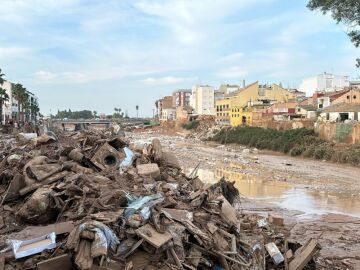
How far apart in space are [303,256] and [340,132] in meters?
43.5

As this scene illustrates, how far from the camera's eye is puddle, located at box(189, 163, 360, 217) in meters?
20.9

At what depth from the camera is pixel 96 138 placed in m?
12.6

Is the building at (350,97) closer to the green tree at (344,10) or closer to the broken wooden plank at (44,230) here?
the green tree at (344,10)

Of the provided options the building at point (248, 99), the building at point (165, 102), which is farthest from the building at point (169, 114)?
the building at point (248, 99)

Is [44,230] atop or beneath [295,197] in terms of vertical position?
atop

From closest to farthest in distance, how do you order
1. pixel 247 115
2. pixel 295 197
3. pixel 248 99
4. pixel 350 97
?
pixel 295 197
pixel 350 97
pixel 247 115
pixel 248 99

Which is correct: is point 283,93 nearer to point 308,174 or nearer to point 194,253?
point 308,174

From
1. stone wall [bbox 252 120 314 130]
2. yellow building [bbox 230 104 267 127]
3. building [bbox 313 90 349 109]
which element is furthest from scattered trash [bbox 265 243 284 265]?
yellow building [bbox 230 104 267 127]

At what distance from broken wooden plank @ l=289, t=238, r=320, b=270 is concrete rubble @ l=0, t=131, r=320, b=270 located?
0.02 metres

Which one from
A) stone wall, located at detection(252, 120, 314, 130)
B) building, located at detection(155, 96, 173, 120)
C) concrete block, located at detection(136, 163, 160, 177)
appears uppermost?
building, located at detection(155, 96, 173, 120)

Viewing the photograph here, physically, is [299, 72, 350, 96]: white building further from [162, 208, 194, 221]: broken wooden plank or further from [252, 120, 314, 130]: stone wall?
[162, 208, 194, 221]: broken wooden plank

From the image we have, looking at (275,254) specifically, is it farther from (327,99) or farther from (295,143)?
(327,99)

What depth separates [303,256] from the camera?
8.92 metres

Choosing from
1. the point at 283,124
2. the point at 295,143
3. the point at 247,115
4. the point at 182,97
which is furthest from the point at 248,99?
the point at 182,97
